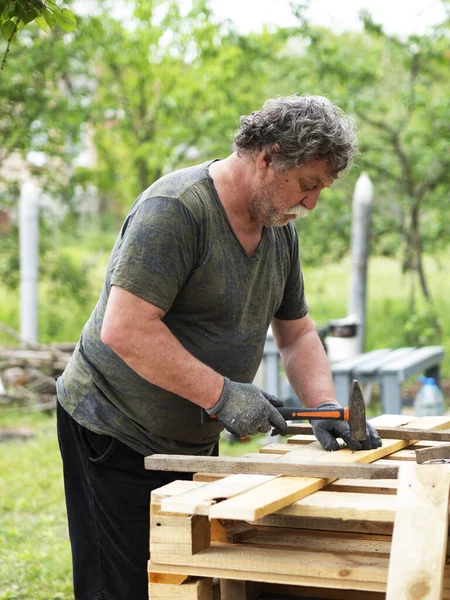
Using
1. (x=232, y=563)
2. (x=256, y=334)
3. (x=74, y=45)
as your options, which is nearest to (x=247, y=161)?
(x=256, y=334)

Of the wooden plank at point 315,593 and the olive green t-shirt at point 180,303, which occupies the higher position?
the olive green t-shirt at point 180,303

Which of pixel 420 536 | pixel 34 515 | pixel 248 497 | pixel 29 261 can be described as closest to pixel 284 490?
pixel 248 497

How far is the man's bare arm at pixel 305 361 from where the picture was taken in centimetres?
334

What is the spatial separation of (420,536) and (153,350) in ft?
3.39

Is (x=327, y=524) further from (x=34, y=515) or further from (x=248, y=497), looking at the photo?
(x=34, y=515)

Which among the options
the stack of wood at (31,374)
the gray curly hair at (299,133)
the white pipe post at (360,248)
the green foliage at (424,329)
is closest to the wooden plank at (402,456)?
the gray curly hair at (299,133)

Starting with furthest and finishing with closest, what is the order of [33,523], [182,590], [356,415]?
1. [33,523]
2. [356,415]
3. [182,590]

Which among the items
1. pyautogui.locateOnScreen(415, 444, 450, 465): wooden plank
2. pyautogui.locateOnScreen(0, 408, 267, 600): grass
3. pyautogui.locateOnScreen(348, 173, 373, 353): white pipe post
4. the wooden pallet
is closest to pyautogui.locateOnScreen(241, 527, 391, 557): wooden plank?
the wooden pallet

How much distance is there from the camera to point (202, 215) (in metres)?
2.83

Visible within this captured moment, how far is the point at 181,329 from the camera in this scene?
2.93 metres

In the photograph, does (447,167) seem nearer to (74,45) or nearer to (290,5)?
(290,5)

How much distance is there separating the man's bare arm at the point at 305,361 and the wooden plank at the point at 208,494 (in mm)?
937

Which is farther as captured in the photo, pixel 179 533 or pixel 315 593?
pixel 315 593

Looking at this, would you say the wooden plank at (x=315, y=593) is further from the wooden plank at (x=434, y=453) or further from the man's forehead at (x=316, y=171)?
the man's forehead at (x=316, y=171)
